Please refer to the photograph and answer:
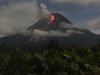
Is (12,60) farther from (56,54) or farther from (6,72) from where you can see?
(56,54)

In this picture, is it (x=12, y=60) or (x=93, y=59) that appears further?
(x=93, y=59)

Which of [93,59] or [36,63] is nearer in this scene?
[36,63]

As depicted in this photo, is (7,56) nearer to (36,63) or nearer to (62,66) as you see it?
(36,63)

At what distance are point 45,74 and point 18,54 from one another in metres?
7.56

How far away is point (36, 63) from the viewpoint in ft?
200

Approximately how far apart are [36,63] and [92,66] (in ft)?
34.0

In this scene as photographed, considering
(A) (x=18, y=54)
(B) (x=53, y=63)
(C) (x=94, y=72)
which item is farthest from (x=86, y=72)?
(A) (x=18, y=54)

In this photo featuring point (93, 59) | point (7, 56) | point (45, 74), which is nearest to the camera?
point (45, 74)

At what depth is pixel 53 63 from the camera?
60.2 metres

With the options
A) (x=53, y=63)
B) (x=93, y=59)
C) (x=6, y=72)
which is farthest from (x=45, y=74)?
(x=93, y=59)

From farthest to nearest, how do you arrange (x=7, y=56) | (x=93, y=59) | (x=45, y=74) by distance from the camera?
(x=93, y=59)
(x=7, y=56)
(x=45, y=74)

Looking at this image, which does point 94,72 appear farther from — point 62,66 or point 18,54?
point 18,54

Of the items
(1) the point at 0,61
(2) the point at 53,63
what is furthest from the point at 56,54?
(1) the point at 0,61

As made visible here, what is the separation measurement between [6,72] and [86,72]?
1338cm
